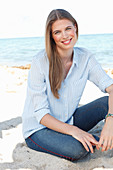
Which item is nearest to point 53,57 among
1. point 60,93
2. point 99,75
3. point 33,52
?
point 60,93

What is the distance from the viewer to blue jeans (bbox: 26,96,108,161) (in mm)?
2001

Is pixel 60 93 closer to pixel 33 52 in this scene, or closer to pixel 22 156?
pixel 22 156

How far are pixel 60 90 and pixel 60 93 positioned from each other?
28 millimetres

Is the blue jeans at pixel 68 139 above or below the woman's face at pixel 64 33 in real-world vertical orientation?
below

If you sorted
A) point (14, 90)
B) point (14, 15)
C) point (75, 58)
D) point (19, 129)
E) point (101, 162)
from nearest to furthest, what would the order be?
point (101, 162)
point (75, 58)
point (19, 129)
point (14, 90)
point (14, 15)

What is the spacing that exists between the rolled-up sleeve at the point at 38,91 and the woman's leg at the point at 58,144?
0.52 feet

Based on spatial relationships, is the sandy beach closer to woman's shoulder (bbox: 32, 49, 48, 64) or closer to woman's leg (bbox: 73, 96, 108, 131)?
woman's leg (bbox: 73, 96, 108, 131)

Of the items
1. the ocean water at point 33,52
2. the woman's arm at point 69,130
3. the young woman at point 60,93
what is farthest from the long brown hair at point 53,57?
the ocean water at point 33,52

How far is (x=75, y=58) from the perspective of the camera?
7.47 ft

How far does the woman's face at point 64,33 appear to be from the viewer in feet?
6.97

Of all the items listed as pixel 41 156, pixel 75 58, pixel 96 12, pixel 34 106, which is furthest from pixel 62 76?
pixel 96 12

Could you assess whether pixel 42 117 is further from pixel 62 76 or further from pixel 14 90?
pixel 14 90

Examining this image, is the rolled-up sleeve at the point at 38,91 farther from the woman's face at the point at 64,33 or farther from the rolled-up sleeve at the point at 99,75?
the rolled-up sleeve at the point at 99,75

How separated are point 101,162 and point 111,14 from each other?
43917 millimetres
